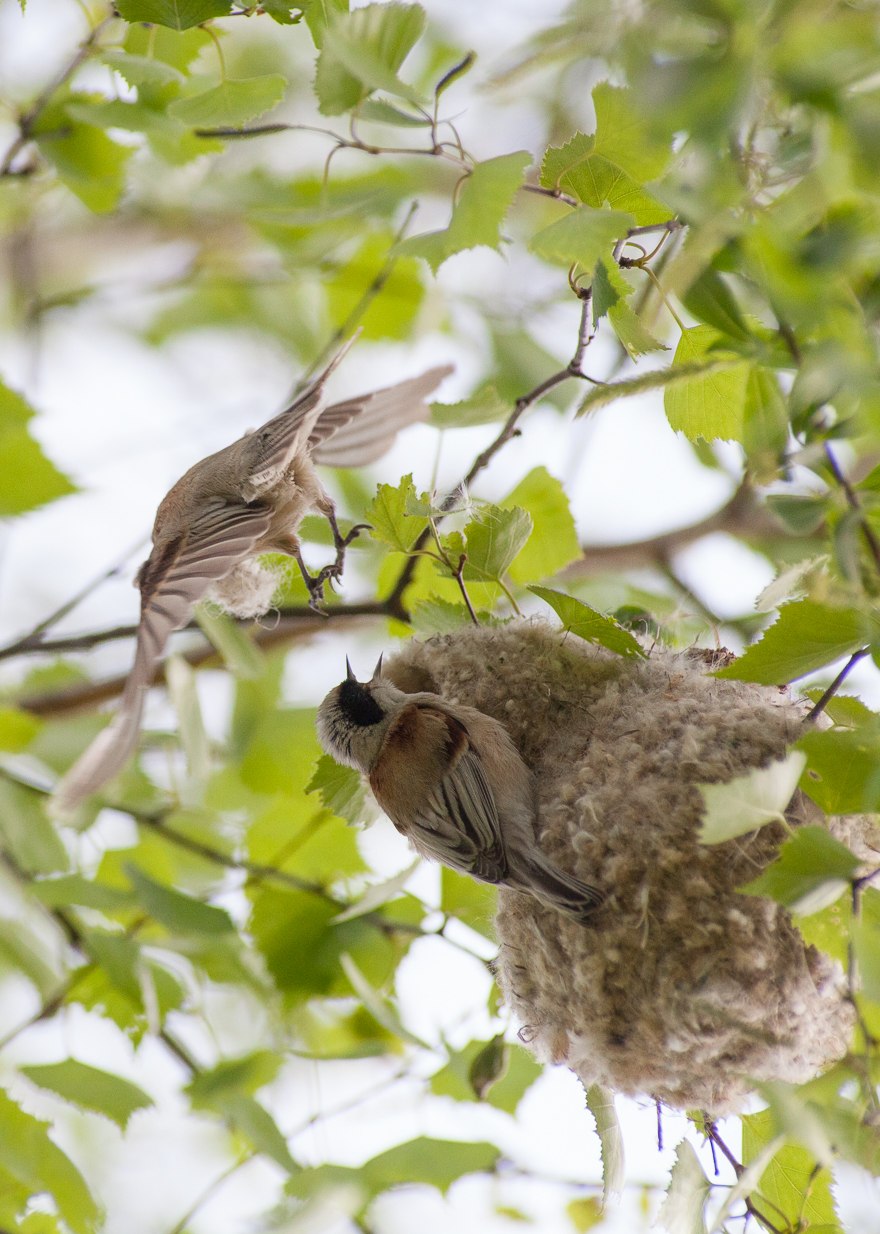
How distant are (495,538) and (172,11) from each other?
0.89m

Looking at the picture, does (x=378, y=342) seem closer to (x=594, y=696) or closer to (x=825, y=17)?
(x=594, y=696)

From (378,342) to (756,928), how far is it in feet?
8.14

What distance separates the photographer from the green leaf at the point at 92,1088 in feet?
7.32

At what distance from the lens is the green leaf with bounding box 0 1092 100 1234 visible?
217 cm

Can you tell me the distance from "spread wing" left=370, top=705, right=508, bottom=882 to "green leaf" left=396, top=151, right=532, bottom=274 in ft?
2.71

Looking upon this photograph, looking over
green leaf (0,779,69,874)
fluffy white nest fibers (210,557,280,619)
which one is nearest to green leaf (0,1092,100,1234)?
green leaf (0,779,69,874)

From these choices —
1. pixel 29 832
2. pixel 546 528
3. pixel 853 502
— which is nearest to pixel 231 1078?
pixel 29 832

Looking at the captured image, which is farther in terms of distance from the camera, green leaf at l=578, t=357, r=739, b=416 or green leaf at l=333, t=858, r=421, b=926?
green leaf at l=333, t=858, r=421, b=926

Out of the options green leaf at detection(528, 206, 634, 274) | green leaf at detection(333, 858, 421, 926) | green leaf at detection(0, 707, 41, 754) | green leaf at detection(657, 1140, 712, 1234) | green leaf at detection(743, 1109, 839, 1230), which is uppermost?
green leaf at detection(528, 206, 634, 274)

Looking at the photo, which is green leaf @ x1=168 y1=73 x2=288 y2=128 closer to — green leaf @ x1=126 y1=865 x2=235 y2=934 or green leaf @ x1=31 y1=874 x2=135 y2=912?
green leaf @ x1=126 y1=865 x2=235 y2=934

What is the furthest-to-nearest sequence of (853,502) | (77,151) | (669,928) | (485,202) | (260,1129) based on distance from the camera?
(77,151) → (260,1129) → (669,928) → (485,202) → (853,502)

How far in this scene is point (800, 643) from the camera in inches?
56.0

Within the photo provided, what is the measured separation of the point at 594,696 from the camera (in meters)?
1.96

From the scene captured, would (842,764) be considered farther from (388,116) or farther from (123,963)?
(123,963)
